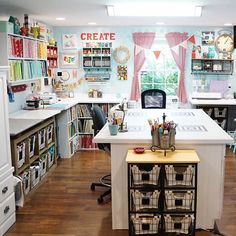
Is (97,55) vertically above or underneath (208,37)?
underneath

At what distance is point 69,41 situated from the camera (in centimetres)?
626

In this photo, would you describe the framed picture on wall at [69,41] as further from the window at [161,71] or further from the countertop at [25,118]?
the countertop at [25,118]

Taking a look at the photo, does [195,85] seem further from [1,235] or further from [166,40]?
[1,235]

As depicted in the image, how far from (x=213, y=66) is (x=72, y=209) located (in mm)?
4076

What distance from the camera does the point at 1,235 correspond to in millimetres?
2910

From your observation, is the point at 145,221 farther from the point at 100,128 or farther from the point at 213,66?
Result: the point at 213,66

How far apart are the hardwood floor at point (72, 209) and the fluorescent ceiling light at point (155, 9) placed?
218cm

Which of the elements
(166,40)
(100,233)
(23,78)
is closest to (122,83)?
(166,40)

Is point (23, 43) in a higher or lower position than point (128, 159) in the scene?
higher

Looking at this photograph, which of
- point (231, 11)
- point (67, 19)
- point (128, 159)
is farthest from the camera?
point (67, 19)

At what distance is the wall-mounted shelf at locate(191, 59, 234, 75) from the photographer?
246 inches

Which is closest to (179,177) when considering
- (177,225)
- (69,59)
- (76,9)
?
(177,225)

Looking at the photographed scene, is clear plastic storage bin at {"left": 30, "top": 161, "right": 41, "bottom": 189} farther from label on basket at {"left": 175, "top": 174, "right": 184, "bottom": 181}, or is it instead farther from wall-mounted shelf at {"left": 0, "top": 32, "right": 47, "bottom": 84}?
label on basket at {"left": 175, "top": 174, "right": 184, "bottom": 181}

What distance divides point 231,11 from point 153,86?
2.45 metres
